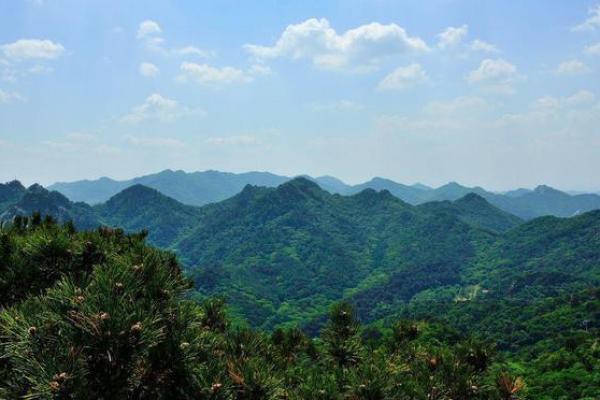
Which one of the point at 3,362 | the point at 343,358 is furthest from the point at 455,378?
the point at 3,362

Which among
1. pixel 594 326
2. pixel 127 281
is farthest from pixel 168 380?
pixel 594 326

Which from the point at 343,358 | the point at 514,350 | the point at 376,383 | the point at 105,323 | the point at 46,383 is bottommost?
the point at 514,350

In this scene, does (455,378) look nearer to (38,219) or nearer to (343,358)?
(343,358)

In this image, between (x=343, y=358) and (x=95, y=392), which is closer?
(x=95, y=392)

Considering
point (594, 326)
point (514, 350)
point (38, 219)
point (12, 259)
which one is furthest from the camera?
point (514, 350)

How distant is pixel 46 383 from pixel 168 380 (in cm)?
349

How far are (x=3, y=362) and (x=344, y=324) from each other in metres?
16.1

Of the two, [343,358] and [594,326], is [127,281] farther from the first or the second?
[594,326]

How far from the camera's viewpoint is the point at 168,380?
12602 millimetres

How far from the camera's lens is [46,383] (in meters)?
9.78

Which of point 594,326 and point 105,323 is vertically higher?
point 105,323

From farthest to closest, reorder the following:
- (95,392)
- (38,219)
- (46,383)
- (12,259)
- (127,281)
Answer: (38,219)
(12,259)
(127,281)
(95,392)
(46,383)

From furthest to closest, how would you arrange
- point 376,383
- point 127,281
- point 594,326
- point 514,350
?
1. point 514,350
2. point 594,326
3. point 376,383
4. point 127,281

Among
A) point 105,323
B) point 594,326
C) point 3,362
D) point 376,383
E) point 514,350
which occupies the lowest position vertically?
point 514,350
